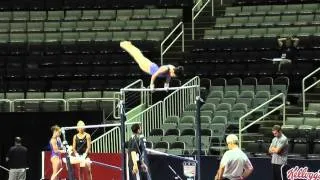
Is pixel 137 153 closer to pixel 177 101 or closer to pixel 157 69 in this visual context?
pixel 157 69

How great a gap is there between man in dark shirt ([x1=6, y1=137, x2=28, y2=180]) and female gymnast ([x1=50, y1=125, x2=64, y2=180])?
33.1 inches

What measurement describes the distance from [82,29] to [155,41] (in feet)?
10.4

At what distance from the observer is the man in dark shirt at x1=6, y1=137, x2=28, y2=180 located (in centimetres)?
1894

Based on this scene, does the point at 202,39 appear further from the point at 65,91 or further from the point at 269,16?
the point at 65,91

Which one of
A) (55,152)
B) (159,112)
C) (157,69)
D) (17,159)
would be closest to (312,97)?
(159,112)

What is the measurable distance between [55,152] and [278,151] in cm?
543

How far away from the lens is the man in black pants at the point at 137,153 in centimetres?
1502

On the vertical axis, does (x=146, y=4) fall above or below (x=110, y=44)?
above

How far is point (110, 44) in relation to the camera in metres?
25.7

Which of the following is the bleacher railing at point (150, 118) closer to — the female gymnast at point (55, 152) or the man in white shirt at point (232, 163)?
the female gymnast at point (55, 152)

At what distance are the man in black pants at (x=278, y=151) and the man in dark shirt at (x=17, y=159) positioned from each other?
6.39m

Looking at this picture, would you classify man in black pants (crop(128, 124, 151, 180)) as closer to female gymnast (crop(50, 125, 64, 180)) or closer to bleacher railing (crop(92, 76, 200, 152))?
female gymnast (crop(50, 125, 64, 180))

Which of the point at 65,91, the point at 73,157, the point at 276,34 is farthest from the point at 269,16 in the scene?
the point at 73,157

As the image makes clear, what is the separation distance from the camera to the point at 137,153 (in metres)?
15.4
